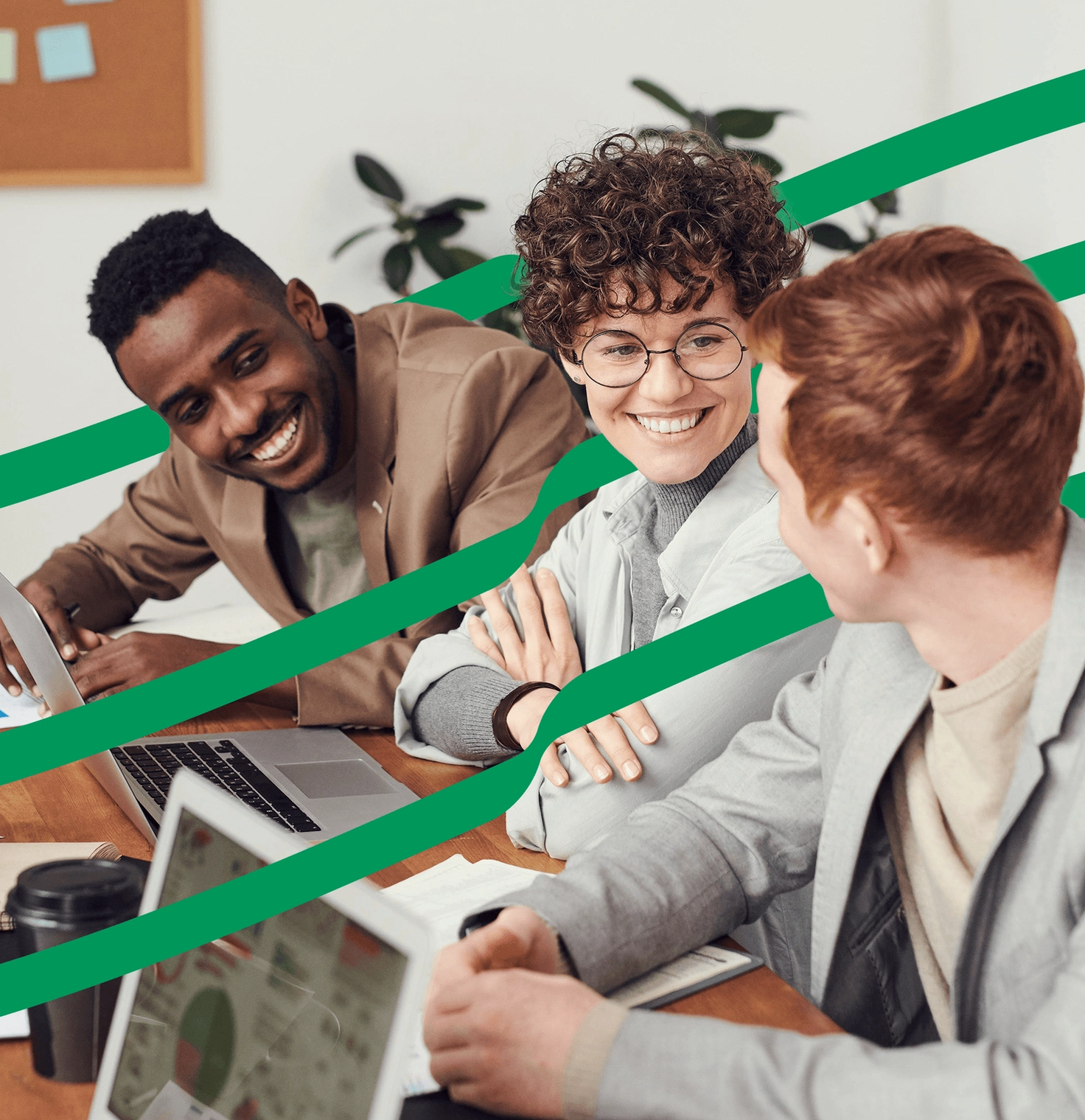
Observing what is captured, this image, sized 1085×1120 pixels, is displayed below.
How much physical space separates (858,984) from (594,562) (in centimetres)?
68

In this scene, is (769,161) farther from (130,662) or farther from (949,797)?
(949,797)

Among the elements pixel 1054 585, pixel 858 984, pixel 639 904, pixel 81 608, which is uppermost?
pixel 1054 585

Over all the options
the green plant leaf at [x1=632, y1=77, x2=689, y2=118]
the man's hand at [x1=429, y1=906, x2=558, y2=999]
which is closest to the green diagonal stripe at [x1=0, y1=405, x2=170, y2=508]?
the man's hand at [x1=429, y1=906, x2=558, y2=999]

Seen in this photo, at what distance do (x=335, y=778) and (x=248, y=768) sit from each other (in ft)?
0.35

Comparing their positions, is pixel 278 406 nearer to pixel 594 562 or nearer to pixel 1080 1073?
pixel 594 562

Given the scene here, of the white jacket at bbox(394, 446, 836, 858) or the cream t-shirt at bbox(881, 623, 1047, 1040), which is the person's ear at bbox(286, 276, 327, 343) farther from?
the cream t-shirt at bbox(881, 623, 1047, 1040)

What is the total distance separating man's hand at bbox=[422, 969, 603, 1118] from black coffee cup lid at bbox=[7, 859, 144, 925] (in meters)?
0.21

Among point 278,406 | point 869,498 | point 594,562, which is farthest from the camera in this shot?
point 278,406

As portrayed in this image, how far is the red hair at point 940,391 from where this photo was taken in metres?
0.79

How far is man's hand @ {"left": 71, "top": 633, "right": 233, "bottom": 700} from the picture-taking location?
174cm

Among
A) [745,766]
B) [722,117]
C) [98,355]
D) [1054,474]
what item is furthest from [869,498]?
[98,355]

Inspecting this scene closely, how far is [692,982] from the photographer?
95 centimetres

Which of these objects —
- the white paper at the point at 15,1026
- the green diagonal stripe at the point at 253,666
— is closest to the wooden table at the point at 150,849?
the white paper at the point at 15,1026

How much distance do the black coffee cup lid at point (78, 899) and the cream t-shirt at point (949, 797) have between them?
0.57 meters
